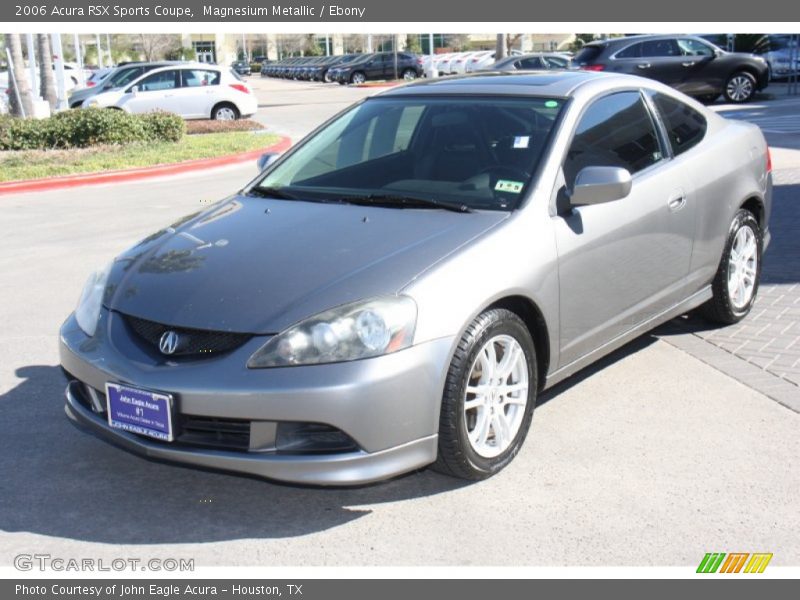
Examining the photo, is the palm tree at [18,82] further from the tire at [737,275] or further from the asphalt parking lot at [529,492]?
the tire at [737,275]

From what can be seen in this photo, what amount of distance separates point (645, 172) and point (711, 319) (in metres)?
1.45

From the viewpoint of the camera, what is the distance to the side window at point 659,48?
2330cm

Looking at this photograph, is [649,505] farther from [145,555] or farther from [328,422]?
[145,555]

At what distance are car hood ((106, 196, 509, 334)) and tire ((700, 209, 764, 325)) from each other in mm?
2161

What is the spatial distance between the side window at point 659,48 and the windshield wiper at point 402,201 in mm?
20050

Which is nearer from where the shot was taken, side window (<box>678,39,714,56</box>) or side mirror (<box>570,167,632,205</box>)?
side mirror (<box>570,167,632,205</box>)

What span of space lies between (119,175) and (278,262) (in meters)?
10.9

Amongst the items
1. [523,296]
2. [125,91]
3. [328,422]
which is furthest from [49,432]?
[125,91]

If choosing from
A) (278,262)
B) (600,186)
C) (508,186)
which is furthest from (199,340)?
(600,186)

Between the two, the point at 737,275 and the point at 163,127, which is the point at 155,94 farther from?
the point at 737,275

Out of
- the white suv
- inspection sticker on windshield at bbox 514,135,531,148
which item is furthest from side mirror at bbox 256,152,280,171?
the white suv

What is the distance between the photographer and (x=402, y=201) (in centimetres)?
475

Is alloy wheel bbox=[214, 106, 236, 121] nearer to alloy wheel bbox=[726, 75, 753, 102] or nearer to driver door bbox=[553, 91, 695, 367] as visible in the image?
alloy wheel bbox=[726, 75, 753, 102]

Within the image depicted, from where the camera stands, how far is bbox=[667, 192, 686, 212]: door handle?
17.5 feet
